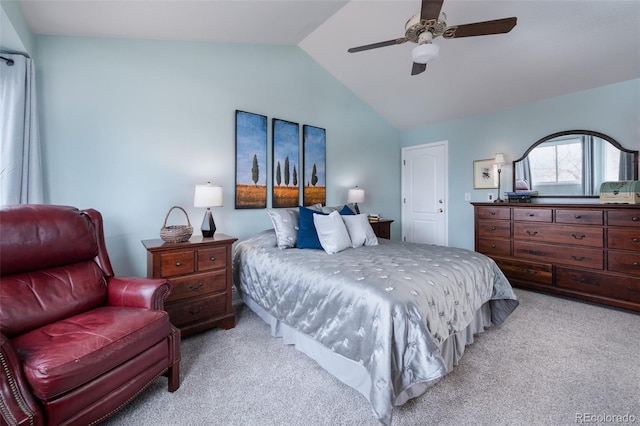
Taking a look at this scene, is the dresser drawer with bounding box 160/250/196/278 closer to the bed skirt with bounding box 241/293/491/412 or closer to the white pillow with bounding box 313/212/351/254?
the bed skirt with bounding box 241/293/491/412

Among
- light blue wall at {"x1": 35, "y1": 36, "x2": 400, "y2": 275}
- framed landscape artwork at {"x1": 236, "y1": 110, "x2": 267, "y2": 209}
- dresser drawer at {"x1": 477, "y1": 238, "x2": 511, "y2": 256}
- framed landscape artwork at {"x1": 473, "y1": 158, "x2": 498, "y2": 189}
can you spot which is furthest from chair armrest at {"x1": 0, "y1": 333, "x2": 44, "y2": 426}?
framed landscape artwork at {"x1": 473, "y1": 158, "x2": 498, "y2": 189}

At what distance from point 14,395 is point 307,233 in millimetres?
2061

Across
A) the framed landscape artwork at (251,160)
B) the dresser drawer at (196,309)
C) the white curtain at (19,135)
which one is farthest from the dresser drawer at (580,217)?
the white curtain at (19,135)

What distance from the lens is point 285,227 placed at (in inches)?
112

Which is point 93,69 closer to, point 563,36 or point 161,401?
point 161,401

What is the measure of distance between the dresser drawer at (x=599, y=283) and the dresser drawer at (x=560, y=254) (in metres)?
0.09

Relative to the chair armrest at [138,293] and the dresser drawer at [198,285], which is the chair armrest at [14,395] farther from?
the dresser drawer at [198,285]

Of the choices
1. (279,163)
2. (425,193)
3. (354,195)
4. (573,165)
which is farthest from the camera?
(425,193)

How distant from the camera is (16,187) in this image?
2045mm

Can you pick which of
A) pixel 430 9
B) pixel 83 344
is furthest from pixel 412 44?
pixel 83 344

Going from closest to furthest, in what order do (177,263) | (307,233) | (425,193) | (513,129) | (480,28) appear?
(480,28), (177,263), (307,233), (513,129), (425,193)

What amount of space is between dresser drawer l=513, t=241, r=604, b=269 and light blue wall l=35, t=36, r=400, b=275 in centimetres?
327

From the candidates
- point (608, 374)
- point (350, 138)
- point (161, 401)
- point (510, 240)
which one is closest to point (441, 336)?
point (608, 374)
